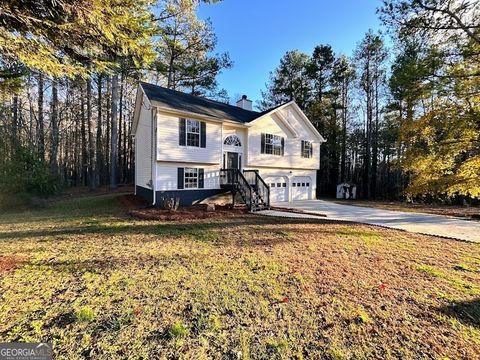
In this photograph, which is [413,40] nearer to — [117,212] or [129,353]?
[129,353]

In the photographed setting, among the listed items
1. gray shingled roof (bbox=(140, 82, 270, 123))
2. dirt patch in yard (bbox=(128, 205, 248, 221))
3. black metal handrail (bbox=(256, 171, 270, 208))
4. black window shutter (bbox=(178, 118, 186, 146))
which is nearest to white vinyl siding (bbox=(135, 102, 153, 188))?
gray shingled roof (bbox=(140, 82, 270, 123))

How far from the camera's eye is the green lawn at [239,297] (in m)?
2.60

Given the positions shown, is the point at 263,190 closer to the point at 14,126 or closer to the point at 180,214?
the point at 180,214

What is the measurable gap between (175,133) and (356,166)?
26665 millimetres

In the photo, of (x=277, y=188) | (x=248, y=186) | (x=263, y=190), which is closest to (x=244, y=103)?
(x=277, y=188)

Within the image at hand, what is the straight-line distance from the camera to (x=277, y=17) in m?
13.3

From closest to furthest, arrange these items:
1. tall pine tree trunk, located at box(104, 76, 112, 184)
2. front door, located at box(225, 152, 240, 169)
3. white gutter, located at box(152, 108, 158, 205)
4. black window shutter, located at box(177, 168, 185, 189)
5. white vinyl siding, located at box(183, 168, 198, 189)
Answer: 1. white gutter, located at box(152, 108, 158, 205)
2. black window shutter, located at box(177, 168, 185, 189)
3. white vinyl siding, located at box(183, 168, 198, 189)
4. front door, located at box(225, 152, 240, 169)
5. tall pine tree trunk, located at box(104, 76, 112, 184)

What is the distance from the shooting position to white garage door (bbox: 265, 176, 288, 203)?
17.0 metres

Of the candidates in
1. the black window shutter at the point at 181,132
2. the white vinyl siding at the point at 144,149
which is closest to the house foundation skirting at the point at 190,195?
the white vinyl siding at the point at 144,149

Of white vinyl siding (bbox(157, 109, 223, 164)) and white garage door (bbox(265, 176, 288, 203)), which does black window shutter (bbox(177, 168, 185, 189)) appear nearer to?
white vinyl siding (bbox(157, 109, 223, 164))

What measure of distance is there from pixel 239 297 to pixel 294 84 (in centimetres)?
2763

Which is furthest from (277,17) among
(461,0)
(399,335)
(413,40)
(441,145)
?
(399,335)

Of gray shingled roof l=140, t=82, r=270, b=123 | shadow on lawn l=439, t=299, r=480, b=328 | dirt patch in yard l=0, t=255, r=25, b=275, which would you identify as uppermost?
gray shingled roof l=140, t=82, r=270, b=123

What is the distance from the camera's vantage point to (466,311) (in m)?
3.36
